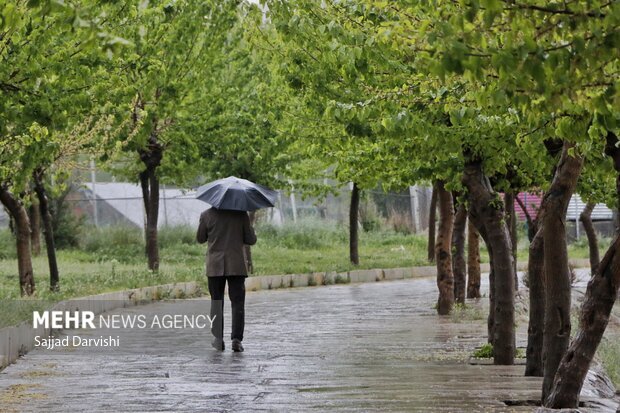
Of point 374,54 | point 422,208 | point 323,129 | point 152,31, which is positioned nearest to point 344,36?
point 374,54

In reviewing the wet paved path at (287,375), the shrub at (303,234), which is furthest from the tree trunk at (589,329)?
the shrub at (303,234)

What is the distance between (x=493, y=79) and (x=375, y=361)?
6.94m

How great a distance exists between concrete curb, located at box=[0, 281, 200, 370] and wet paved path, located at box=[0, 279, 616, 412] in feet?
0.71

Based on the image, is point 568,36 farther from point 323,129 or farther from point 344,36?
point 323,129

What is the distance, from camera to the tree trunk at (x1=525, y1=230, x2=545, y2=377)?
12562 mm

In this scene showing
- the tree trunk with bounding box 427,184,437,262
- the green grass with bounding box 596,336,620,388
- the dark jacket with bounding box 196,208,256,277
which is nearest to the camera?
the dark jacket with bounding box 196,208,256,277

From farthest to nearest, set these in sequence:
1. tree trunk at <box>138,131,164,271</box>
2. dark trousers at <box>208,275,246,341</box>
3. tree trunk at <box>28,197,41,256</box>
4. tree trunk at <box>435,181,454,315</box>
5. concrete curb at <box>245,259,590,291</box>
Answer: tree trunk at <box>28,197,41,256</box>
concrete curb at <box>245,259,590,291</box>
tree trunk at <box>138,131,164,271</box>
tree trunk at <box>435,181,454,315</box>
dark trousers at <box>208,275,246,341</box>

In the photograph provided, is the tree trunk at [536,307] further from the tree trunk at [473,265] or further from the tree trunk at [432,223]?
the tree trunk at [432,223]

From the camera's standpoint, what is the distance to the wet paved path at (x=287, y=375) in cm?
1054

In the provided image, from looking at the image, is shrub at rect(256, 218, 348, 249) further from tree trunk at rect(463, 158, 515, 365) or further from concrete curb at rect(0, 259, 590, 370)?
tree trunk at rect(463, 158, 515, 365)

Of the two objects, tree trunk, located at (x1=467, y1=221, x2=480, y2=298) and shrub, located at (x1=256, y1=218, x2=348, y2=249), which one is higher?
shrub, located at (x1=256, y1=218, x2=348, y2=249)

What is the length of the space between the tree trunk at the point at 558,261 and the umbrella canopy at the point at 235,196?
4.84 meters

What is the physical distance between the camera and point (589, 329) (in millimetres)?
10133

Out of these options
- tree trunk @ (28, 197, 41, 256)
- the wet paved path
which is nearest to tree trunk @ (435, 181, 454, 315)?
the wet paved path
